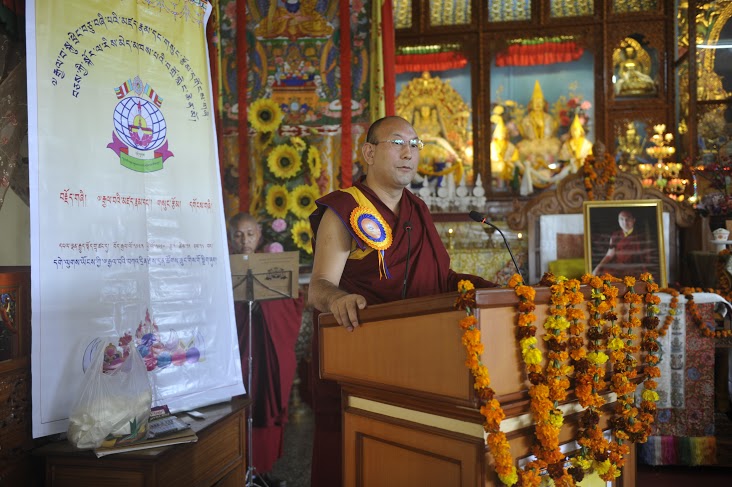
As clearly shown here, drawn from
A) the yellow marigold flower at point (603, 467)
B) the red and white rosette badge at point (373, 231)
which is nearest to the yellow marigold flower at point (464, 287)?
the yellow marigold flower at point (603, 467)

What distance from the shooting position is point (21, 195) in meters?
2.26

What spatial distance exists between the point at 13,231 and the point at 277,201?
241cm

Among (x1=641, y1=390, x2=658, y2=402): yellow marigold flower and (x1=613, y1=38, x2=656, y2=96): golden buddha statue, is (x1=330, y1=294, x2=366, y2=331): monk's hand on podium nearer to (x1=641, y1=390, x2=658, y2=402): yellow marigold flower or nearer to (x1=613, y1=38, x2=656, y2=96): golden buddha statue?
(x1=641, y1=390, x2=658, y2=402): yellow marigold flower

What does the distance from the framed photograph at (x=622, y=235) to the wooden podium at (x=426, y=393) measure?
3090 millimetres

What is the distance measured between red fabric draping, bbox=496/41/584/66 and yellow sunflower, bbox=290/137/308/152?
4.05 meters

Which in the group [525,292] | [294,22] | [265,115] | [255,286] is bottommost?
[255,286]

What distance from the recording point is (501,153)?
7.45 meters

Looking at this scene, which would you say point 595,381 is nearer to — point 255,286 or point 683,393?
point 255,286

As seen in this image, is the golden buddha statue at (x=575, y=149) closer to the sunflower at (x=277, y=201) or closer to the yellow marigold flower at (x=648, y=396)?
the sunflower at (x=277, y=201)

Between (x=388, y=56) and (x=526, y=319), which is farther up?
(x=388, y=56)

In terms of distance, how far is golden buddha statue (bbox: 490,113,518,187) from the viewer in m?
7.36

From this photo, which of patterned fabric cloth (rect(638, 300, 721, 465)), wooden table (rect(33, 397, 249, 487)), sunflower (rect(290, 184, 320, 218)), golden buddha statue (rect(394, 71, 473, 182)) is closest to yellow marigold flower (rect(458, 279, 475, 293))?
wooden table (rect(33, 397, 249, 487))

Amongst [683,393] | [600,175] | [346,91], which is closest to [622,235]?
[600,175]

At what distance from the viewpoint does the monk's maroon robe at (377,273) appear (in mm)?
2037
